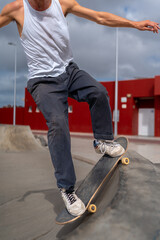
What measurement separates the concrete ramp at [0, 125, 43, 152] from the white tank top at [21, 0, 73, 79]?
6.61 m

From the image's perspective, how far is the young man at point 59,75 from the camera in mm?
2166

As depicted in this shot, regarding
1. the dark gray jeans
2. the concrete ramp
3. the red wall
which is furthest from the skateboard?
the red wall

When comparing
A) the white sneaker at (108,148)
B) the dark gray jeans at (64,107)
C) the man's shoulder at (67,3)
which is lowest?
the white sneaker at (108,148)

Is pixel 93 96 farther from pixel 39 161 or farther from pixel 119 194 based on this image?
pixel 39 161

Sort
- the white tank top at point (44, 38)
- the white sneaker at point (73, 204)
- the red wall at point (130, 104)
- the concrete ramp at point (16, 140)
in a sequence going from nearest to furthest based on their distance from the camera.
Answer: the white sneaker at point (73, 204) → the white tank top at point (44, 38) → the concrete ramp at point (16, 140) → the red wall at point (130, 104)

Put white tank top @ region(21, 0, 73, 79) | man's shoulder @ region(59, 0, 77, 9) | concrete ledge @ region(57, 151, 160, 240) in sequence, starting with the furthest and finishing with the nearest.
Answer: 1. man's shoulder @ region(59, 0, 77, 9)
2. white tank top @ region(21, 0, 73, 79)
3. concrete ledge @ region(57, 151, 160, 240)

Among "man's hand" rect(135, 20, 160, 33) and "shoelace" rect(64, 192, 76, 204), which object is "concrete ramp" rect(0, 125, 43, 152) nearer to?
"shoelace" rect(64, 192, 76, 204)

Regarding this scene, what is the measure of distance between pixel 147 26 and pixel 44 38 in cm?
107

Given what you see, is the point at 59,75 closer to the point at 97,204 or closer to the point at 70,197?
the point at 70,197

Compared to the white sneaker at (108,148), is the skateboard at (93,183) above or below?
below

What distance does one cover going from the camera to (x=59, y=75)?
241 centimetres

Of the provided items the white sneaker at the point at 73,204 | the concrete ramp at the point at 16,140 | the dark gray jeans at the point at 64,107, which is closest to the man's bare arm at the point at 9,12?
the dark gray jeans at the point at 64,107

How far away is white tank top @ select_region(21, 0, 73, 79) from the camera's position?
91.9 inches

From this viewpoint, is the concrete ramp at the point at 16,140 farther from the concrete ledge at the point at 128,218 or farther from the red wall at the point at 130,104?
the red wall at the point at 130,104
